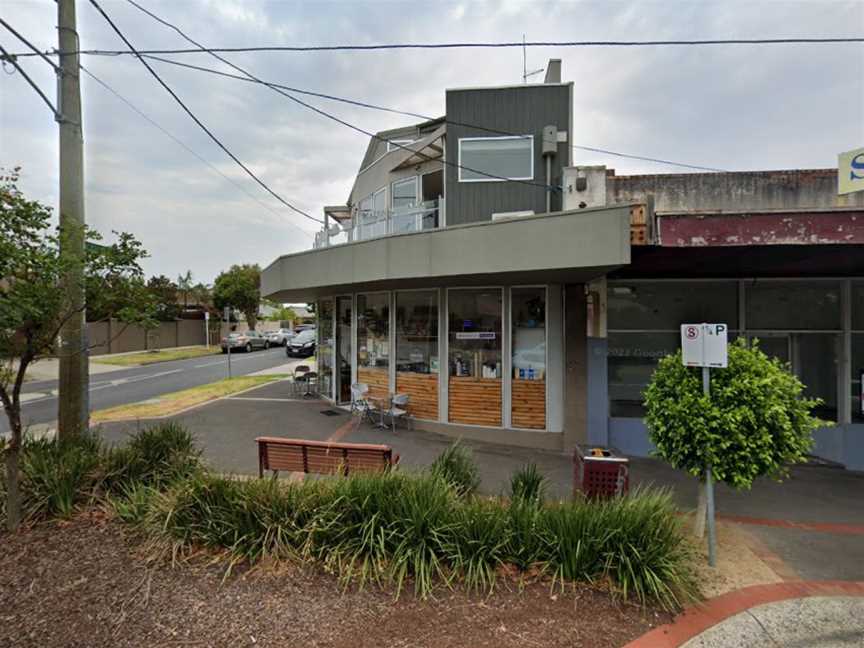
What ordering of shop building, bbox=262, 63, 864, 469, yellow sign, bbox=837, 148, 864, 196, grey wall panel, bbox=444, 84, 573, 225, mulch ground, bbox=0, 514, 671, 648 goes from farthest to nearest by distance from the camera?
grey wall panel, bbox=444, 84, 573, 225
yellow sign, bbox=837, 148, 864, 196
shop building, bbox=262, 63, 864, 469
mulch ground, bbox=0, 514, 671, 648

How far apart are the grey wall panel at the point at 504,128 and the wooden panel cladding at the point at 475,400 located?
3760mm

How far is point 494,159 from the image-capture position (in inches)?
376

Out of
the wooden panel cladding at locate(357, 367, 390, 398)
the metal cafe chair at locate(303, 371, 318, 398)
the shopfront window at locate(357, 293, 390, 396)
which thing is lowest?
the metal cafe chair at locate(303, 371, 318, 398)

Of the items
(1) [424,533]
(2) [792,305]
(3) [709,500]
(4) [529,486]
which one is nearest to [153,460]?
(1) [424,533]

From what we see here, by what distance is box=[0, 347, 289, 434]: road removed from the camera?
1171 cm

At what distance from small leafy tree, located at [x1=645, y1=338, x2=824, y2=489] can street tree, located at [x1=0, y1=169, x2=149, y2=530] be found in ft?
18.1

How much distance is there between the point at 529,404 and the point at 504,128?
6.09 m

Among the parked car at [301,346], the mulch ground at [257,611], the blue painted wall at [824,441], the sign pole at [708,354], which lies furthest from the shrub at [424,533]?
the parked car at [301,346]

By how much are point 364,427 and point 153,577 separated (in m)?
5.78

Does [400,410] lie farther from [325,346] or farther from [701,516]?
[701,516]

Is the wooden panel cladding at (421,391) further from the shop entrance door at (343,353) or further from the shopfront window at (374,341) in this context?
the shop entrance door at (343,353)

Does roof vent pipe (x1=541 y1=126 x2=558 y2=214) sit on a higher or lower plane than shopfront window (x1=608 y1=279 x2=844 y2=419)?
higher

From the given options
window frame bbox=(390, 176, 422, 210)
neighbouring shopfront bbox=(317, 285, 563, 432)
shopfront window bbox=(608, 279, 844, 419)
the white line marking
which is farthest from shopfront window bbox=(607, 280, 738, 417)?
the white line marking

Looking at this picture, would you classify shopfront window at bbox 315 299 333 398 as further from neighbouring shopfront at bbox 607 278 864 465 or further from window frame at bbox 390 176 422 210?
neighbouring shopfront at bbox 607 278 864 465
